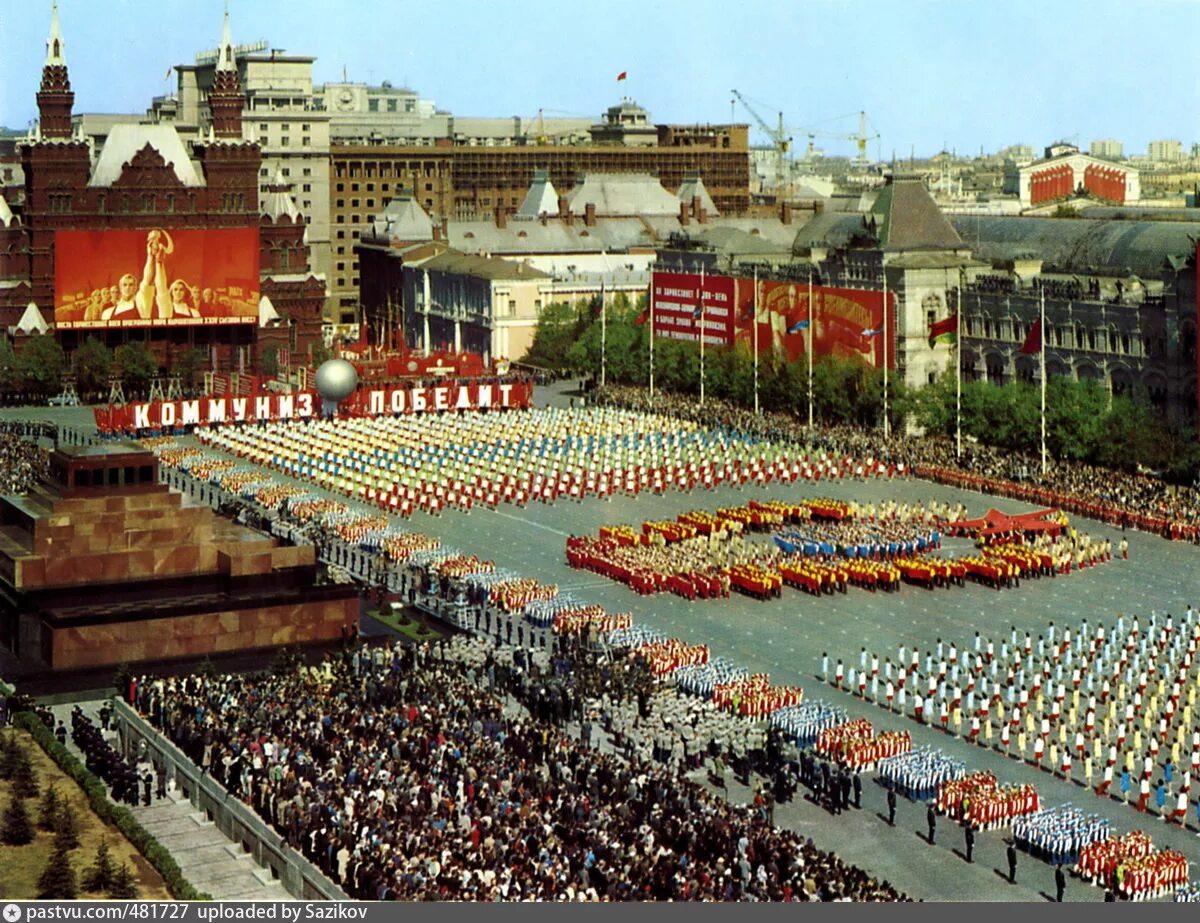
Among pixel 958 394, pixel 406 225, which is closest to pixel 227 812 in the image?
pixel 958 394

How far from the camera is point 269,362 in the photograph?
119 meters

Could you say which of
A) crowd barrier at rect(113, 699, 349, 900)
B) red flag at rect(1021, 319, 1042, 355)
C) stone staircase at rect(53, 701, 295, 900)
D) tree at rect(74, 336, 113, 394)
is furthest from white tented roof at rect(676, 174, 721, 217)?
stone staircase at rect(53, 701, 295, 900)

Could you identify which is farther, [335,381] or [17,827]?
[335,381]

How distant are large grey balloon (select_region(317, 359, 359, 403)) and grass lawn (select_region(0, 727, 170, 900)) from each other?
5941 centimetres

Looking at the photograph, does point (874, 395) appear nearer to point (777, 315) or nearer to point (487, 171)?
point (777, 315)

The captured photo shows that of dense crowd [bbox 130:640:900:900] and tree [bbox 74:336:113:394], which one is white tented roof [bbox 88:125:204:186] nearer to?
tree [bbox 74:336:113:394]

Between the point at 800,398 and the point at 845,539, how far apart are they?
32.3 meters

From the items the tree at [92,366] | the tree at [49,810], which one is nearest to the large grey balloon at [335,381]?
the tree at [92,366]

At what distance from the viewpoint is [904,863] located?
37969 mm

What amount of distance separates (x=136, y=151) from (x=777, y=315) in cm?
3989

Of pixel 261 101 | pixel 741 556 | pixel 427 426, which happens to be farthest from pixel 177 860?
pixel 261 101

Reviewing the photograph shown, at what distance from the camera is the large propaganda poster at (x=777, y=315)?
3846 inches

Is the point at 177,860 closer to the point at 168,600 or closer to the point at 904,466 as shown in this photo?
the point at 168,600

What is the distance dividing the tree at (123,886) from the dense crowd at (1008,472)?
44.8 meters
